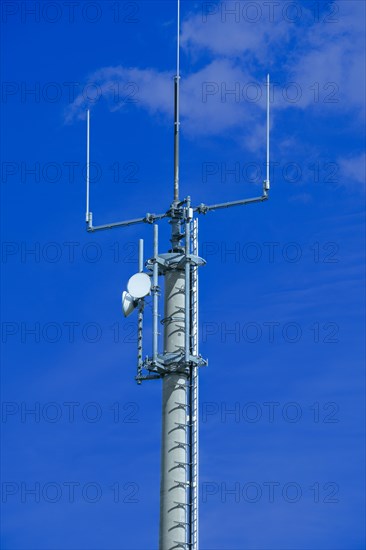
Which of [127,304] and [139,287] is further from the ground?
[139,287]

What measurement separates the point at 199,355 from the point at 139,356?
2476 millimetres

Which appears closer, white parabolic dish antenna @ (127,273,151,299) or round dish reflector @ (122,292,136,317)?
white parabolic dish antenna @ (127,273,151,299)

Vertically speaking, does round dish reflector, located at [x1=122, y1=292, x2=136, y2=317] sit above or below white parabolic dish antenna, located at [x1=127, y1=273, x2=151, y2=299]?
below

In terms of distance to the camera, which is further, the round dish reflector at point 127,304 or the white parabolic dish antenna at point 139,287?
the round dish reflector at point 127,304

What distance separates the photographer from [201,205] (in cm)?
5888

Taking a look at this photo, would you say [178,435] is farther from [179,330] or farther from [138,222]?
[138,222]

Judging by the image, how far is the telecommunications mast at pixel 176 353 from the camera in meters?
54.9

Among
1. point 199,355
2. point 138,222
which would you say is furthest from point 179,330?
point 138,222

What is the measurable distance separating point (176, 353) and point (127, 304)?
3264 millimetres

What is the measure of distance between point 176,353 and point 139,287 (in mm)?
3320

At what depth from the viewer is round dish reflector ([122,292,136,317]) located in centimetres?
5850

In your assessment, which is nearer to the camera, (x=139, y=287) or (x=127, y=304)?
(x=139, y=287)

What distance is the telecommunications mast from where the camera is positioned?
5491cm

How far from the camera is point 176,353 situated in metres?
56.9
